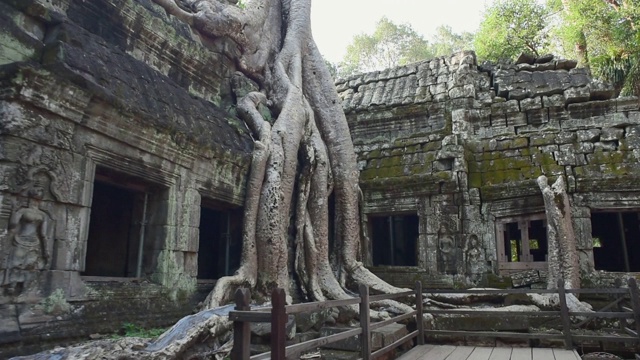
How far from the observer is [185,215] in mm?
4508

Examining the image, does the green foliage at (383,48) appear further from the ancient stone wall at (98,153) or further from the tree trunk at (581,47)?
the ancient stone wall at (98,153)

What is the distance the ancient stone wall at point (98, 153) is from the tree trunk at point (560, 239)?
4153 millimetres

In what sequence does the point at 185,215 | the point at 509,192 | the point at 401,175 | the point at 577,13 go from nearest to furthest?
the point at 185,215, the point at 509,192, the point at 401,175, the point at 577,13

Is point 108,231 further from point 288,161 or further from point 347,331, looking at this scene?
point 347,331

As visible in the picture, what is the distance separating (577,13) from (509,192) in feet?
26.0

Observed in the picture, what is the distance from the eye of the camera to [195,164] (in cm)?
462

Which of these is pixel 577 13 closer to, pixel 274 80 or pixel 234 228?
pixel 274 80

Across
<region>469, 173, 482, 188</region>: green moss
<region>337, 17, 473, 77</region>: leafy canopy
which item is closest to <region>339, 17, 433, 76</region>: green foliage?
<region>337, 17, 473, 77</region>: leafy canopy

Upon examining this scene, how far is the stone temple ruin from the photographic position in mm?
3104

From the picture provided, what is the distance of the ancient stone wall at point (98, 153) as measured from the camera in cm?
296

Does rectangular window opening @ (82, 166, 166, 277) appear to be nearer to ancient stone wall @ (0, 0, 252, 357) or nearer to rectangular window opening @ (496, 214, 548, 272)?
ancient stone wall @ (0, 0, 252, 357)

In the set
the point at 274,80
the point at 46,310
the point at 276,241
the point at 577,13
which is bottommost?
the point at 46,310

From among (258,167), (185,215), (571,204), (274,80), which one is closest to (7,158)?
(185,215)

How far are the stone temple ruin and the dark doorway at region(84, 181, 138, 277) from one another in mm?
22
